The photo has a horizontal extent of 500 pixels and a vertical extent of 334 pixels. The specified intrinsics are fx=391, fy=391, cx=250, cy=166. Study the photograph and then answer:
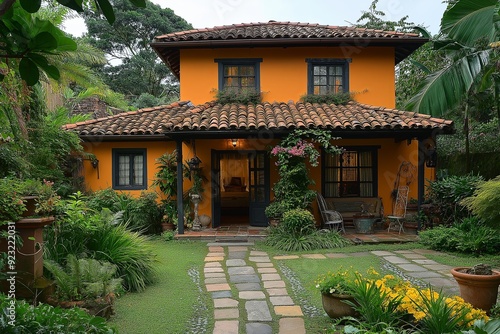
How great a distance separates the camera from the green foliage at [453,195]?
9.03m

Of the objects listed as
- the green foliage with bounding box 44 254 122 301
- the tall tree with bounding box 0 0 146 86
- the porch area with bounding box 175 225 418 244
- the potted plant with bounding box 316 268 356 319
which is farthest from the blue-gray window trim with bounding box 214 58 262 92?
the tall tree with bounding box 0 0 146 86

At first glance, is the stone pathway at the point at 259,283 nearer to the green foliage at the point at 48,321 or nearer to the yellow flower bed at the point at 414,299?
the yellow flower bed at the point at 414,299

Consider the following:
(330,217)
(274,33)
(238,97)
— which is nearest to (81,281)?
(330,217)

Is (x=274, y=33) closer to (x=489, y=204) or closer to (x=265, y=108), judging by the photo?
(x=265, y=108)

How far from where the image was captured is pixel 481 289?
4.44 meters

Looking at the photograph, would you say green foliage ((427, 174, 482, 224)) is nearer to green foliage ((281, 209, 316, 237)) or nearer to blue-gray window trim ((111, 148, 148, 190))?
green foliage ((281, 209, 316, 237))

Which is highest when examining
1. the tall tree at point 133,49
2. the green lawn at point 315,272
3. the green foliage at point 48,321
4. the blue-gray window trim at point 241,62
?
the tall tree at point 133,49

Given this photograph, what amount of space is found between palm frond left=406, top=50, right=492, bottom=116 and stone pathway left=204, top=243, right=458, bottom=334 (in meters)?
3.27

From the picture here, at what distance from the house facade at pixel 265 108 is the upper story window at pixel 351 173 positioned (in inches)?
1.1

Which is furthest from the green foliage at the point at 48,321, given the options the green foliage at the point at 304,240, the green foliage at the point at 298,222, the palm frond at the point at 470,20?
the palm frond at the point at 470,20

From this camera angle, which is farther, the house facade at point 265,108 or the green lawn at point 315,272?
the house facade at point 265,108

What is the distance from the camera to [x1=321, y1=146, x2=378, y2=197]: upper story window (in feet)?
37.2

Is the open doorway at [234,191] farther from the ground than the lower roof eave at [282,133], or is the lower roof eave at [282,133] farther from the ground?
the lower roof eave at [282,133]

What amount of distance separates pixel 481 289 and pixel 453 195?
5.27m
